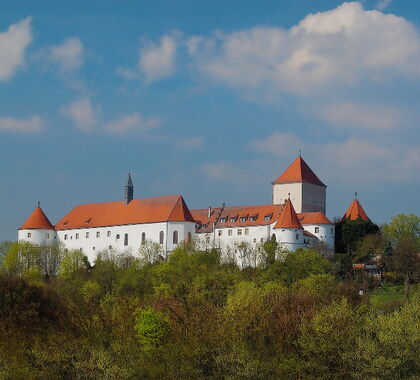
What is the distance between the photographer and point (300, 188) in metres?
97.8

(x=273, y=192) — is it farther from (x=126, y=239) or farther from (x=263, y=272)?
(x=263, y=272)

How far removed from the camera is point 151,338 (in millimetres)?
40281

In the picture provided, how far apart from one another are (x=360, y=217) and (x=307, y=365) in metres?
59.4

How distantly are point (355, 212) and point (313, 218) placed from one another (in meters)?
8.12

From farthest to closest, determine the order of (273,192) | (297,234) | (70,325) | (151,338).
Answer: (273,192)
(297,234)
(70,325)
(151,338)

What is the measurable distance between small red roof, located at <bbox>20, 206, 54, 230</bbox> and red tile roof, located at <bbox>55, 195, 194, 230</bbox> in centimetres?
129

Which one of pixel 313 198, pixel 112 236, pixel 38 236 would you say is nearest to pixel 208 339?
pixel 313 198

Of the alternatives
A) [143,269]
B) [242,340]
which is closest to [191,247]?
[143,269]

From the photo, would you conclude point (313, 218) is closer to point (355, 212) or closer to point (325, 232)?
point (325, 232)

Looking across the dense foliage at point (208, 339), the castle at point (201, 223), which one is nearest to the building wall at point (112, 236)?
the castle at point (201, 223)

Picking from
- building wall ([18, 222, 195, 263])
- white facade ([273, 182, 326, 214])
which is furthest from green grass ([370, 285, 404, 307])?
building wall ([18, 222, 195, 263])

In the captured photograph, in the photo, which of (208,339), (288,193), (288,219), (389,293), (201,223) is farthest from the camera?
(288,193)

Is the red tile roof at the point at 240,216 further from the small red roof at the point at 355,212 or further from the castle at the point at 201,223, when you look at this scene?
the small red roof at the point at 355,212

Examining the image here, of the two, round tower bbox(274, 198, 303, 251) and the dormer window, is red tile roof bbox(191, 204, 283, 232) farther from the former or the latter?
round tower bbox(274, 198, 303, 251)
